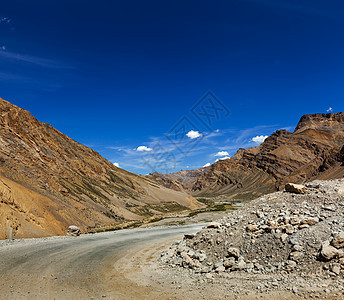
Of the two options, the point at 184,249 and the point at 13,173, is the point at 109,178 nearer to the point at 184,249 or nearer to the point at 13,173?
the point at 13,173

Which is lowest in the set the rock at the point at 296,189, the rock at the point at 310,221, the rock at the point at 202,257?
the rock at the point at 202,257

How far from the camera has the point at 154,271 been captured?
41.5 ft

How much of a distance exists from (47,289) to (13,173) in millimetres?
39858

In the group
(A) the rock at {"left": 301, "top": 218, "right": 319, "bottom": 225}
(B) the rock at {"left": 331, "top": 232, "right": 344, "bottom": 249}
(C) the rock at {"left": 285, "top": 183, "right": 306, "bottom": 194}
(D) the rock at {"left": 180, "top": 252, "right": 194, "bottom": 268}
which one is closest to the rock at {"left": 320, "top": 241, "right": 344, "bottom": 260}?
(B) the rock at {"left": 331, "top": 232, "right": 344, "bottom": 249}

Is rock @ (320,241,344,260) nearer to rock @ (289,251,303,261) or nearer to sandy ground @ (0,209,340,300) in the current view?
rock @ (289,251,303,261)

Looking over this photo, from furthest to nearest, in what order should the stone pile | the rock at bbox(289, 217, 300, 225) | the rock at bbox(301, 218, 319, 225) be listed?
the rock at bbox(289, 217, 300, 225) → the rock at bbox(301, 218, 319, 225) → the stone pile

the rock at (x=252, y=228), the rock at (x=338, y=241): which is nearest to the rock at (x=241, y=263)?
the rock at (x=252, y=228)

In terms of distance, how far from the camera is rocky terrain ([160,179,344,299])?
896 cm

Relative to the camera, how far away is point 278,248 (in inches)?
432

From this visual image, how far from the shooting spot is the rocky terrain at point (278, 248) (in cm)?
896

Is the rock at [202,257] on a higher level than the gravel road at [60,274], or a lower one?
lower

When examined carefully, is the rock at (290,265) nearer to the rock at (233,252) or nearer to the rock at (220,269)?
the rock at (233,252)

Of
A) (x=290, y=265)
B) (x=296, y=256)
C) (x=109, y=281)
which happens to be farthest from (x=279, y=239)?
(x=109, y=281)

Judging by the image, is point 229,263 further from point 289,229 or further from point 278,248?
point 289,229
